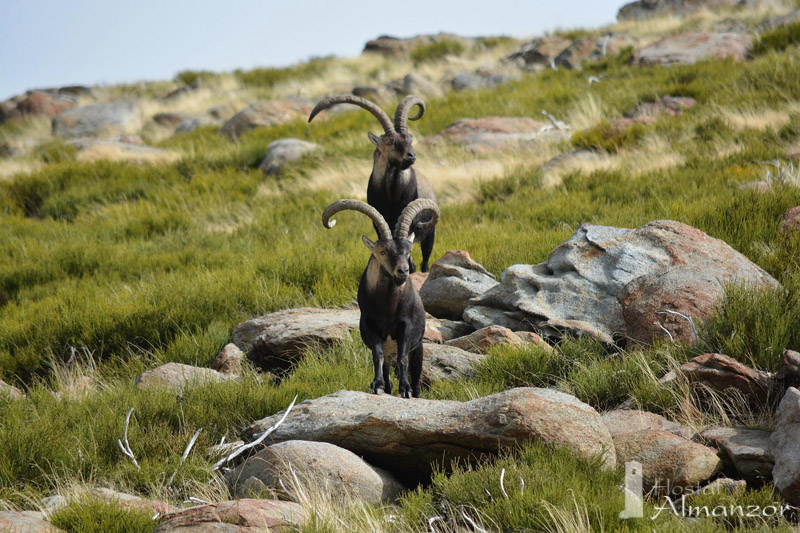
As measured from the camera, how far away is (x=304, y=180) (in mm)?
14305

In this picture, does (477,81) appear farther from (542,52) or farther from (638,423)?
(638,423)

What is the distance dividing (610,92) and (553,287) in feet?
36.5

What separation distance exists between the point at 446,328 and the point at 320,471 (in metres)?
3.24

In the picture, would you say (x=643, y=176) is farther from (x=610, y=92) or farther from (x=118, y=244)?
(x=118, y=244)

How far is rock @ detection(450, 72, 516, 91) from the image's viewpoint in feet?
72.5

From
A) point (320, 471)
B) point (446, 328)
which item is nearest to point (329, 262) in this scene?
point (446, 328)

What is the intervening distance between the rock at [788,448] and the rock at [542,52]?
2096cm

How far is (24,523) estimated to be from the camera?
3.88 m

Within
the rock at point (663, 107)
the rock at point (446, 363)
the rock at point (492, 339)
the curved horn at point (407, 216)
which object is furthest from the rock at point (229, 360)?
the rock at point (663, 107)

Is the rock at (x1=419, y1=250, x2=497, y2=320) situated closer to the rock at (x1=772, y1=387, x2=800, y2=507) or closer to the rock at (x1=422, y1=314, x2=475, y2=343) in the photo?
the rock at (x1=422, y1=314, x2=475, y2=343)

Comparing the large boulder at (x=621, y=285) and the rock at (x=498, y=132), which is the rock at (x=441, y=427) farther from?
the rock at (x=498, y=132)

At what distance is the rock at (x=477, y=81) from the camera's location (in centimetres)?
2209

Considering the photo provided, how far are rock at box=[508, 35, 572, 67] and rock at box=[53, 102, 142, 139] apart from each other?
11.9 meters

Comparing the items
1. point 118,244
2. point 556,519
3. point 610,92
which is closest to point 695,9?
point 610,92
